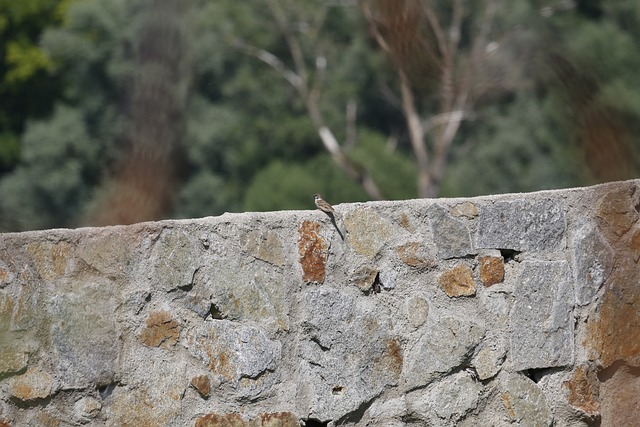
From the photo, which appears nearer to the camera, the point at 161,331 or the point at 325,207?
the point at 161,331

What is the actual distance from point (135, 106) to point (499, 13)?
54.7 feet

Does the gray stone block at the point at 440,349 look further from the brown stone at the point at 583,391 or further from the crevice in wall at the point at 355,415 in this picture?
the brown stone at the point at 583,391

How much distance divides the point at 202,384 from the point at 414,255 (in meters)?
0.67

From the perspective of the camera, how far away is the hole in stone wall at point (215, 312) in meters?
2.62

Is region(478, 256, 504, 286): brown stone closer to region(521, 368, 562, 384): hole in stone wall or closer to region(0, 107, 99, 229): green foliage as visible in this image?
region(521, 368, 562, 384): hole in stone wall

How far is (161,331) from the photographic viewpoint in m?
2.58

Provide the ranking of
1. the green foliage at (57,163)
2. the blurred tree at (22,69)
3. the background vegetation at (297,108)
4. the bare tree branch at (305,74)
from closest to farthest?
the green foliage at (57,163), the background vegetation at (297,108), the bare tree branch at (305,74), the blurred tree at (22,69)

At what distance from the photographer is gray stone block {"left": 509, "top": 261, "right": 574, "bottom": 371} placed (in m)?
2.77

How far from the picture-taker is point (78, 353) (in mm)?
2496

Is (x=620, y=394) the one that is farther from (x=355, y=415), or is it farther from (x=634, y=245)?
(x=355, y=415)

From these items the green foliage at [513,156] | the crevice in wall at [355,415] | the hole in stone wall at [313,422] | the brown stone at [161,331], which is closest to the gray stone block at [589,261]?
the crevice in wall at [355,415]

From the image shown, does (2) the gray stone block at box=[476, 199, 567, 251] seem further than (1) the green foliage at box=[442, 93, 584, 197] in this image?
No

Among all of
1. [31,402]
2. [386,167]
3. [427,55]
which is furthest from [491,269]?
[386,167]

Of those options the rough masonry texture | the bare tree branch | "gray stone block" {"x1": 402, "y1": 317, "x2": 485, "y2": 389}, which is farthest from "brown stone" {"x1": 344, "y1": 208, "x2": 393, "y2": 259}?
the bare tree branch
